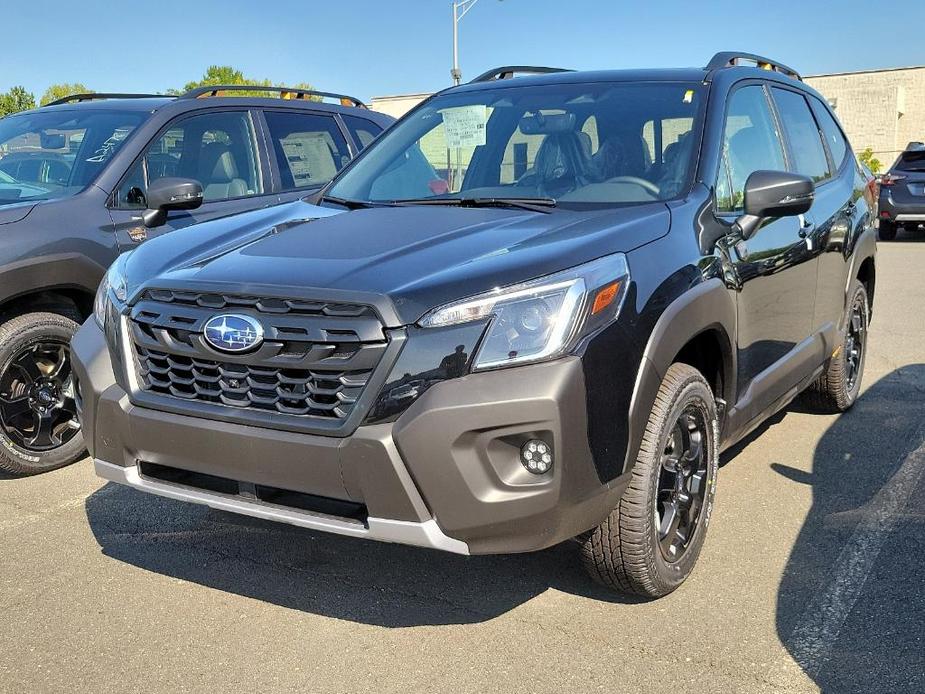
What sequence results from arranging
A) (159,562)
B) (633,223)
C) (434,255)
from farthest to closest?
(159,562), (633,223), (434,255)

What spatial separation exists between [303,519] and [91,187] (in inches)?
109

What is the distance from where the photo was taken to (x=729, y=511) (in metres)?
4.21

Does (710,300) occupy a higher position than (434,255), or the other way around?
(434,255)

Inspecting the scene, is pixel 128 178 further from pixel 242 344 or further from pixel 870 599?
pixel 870 599

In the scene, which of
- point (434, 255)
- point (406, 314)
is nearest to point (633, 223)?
point (434, 255)

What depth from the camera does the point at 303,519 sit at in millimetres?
2879

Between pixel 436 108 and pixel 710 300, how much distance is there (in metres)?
1.90

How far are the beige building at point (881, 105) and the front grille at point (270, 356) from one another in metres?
51.1

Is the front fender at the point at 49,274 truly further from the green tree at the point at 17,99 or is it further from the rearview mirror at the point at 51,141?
the green tree at the point at 17,99

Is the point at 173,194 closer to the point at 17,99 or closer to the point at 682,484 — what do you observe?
the point at 682,484

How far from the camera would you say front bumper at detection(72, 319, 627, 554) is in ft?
8.73

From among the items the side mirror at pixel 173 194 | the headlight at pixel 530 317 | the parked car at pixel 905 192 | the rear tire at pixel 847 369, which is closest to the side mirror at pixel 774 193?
the headlight at pixel 530 317

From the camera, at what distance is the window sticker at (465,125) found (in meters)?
4.48

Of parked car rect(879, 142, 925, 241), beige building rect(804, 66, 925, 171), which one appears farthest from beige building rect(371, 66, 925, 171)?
parked car rect(879, 142, 925, 241)
